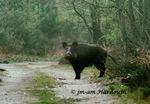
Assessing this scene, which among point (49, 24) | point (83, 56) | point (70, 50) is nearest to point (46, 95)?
point (70, 50)

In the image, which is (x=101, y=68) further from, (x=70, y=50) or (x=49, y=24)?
(x=49, y=24)

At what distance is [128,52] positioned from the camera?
1808cm

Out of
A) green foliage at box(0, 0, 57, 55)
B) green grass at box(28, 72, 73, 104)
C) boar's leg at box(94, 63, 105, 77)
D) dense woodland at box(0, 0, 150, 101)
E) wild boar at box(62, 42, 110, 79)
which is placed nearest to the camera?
green grass at box(28, 72, 73, 104)

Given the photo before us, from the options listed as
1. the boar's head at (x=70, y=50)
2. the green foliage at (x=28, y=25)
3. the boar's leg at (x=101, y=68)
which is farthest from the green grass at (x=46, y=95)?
the green foliage at (x=28, y=25)

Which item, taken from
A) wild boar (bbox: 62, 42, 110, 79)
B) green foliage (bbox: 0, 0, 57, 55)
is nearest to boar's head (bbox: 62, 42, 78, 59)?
wild boar (bbox: 62, 42, 110, 79)

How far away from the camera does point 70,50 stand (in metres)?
21.1

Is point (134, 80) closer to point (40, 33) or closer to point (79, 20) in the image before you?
point (79, 20)

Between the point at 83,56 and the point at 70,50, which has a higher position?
the point at 70,50

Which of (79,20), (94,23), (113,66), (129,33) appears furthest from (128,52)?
(79,20)

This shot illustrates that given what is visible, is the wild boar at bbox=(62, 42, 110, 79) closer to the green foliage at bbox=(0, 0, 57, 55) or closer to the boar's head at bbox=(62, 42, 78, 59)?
the boar's head at bbox=(62, 42, 78, 59)

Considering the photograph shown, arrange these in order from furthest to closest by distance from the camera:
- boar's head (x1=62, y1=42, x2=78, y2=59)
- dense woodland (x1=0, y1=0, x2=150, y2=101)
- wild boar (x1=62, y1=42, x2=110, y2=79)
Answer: dense woodland (x1=0, y1=0, x2=150, y2=101) < wild boar (x1=62, y1=42, x2=110, y2=79) < boar's head (x1=62, y1=42, x2=78, y2=59)

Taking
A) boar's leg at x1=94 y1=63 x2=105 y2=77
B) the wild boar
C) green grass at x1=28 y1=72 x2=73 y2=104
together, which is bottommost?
green grass at x1=28 y1=72 x2=73 y2=104

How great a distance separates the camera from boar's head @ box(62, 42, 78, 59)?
20.9m

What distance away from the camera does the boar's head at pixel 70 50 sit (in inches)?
821
